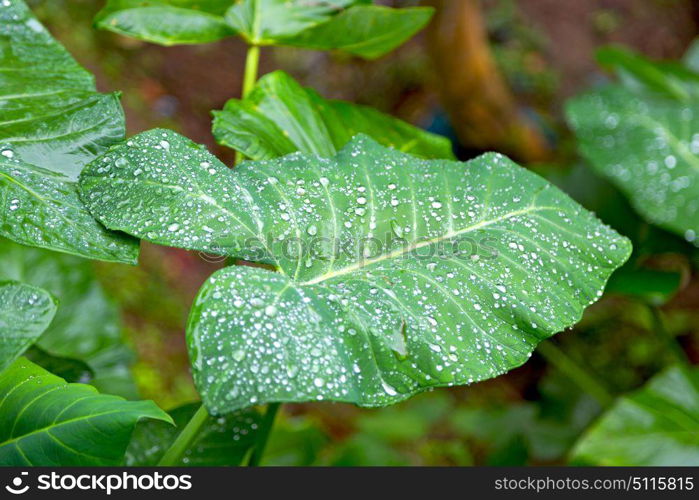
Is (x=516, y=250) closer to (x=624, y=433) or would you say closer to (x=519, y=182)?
(x=519, y=182)

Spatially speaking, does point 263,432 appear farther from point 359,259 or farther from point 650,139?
point 650,139

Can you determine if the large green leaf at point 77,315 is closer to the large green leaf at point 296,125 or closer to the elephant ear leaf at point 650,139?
the large green leaf at point 296,125

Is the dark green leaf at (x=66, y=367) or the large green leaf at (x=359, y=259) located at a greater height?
the large green leaf at (x=359, y=259)

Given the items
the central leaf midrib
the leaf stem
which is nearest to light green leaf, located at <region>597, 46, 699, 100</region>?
the central leaf midrib

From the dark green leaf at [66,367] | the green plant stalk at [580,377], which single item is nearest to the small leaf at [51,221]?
the dark green leaf at [66,367]

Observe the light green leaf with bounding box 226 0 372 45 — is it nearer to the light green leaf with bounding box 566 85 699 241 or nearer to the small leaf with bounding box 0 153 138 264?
the small leaf with bounding box 0 153 138 264

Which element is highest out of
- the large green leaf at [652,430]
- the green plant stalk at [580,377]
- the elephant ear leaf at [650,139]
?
the elephant ear leaf at [650,139]
